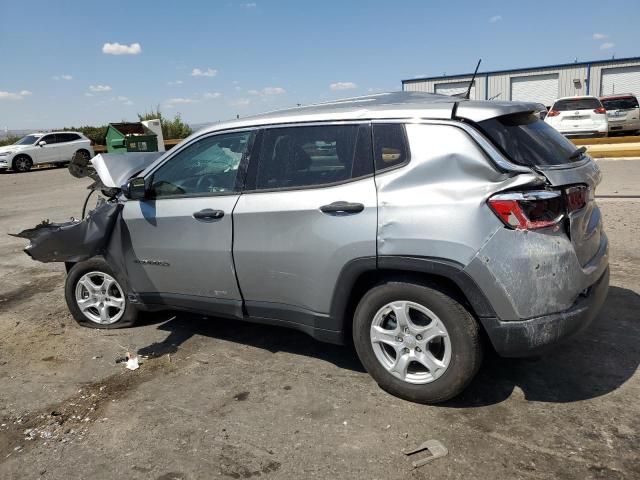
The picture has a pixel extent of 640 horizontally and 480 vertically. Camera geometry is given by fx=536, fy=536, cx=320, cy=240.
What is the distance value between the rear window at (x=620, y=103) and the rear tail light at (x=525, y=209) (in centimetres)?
2013

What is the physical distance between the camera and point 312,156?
138 inches

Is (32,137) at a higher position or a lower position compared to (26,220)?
higher

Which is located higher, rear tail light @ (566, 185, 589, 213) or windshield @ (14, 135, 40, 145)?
windshield @ (14, 135, 40, 145)

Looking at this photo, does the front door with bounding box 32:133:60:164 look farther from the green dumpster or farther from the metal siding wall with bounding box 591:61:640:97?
the metal siding wall with bounding box 591:61:640:97

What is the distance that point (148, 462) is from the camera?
2.87 meters

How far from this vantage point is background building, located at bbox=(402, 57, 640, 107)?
35344mm

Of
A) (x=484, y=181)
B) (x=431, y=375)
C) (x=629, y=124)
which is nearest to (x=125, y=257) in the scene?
(x=431, y=375)

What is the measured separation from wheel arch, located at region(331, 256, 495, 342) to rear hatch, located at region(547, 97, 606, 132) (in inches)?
620

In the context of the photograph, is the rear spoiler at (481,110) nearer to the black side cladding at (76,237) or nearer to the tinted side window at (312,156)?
the tinted side window at (312,156)

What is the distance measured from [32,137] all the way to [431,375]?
83.5 ft

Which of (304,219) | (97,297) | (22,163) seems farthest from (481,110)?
(22,163)

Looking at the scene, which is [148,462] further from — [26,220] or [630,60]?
[630,60]

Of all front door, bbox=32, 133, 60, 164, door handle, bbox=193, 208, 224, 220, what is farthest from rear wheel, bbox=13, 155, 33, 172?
door handle, bbox=193, 208, 224, 220

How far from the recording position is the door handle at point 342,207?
3.19m
